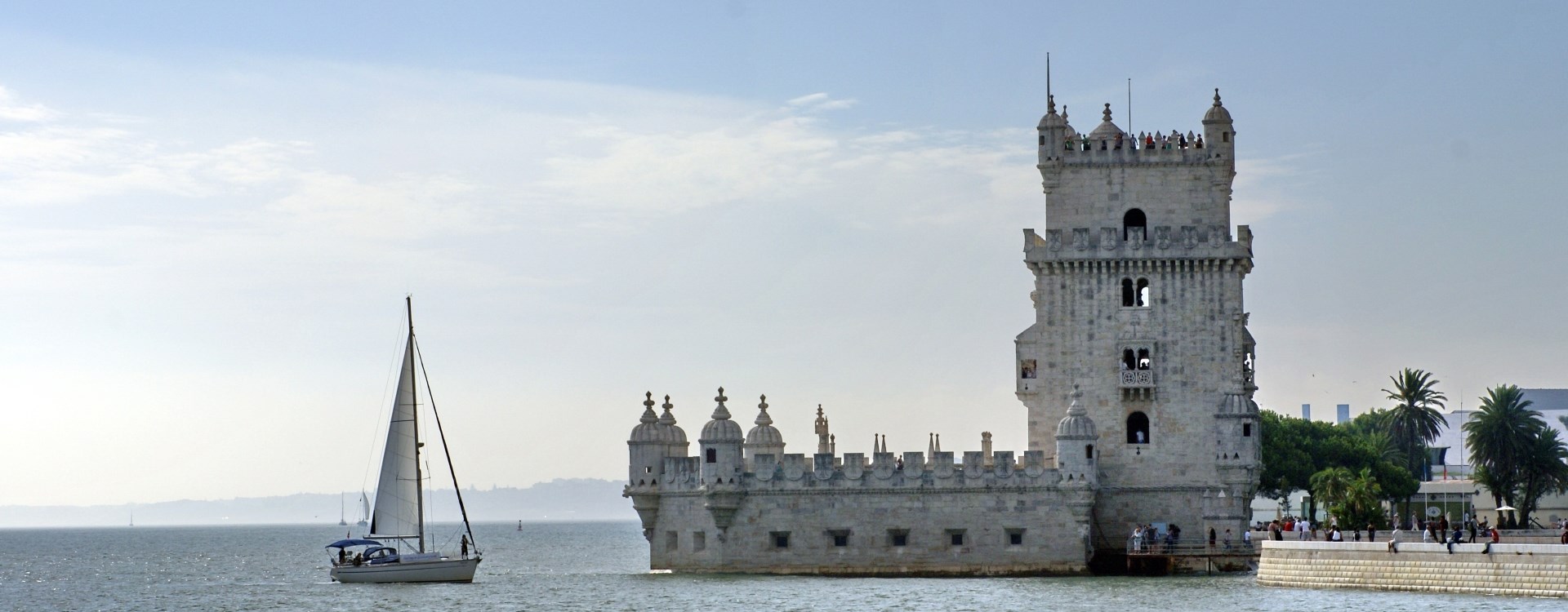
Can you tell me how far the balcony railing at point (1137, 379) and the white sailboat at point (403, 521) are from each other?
2452cm

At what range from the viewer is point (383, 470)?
74.8 meters

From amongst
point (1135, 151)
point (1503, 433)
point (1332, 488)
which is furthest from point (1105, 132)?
point (1503, 433)

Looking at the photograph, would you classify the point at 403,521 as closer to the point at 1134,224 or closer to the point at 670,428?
the point at 670,428

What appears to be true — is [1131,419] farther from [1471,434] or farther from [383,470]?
[1471,434]

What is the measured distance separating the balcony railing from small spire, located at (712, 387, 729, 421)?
13513 millimetres

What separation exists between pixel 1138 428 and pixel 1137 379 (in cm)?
198

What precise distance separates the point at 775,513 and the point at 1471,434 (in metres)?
47.0

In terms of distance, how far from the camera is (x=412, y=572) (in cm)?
7394

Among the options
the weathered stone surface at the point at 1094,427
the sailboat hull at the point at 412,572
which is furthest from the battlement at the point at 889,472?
the sailboat hull at the point at 412,572

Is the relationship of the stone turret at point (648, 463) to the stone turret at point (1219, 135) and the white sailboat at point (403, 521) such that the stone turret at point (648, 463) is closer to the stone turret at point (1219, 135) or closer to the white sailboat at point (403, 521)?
the white sailboat at point (403, 521)

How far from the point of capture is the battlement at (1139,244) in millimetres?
68062

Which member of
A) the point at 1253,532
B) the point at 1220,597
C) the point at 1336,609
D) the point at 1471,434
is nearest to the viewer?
the point at 1336,609

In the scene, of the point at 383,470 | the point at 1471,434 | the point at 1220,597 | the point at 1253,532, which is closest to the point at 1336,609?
the point at 1220,597

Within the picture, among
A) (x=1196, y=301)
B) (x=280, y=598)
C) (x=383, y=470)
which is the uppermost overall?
(x=1196, y=301)
